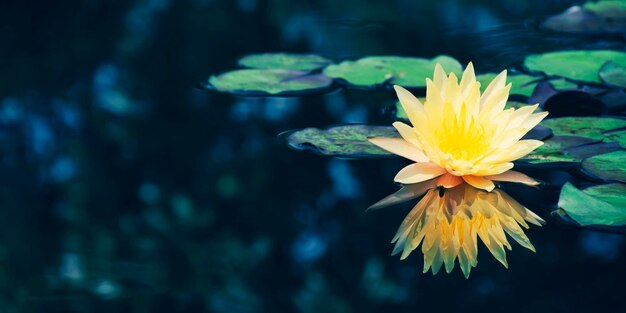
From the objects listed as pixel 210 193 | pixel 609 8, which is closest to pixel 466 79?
pixel 210 193

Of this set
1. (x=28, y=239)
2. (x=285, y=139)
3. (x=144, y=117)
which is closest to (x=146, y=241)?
(x=28, y=239)

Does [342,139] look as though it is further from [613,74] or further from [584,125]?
[613,74]

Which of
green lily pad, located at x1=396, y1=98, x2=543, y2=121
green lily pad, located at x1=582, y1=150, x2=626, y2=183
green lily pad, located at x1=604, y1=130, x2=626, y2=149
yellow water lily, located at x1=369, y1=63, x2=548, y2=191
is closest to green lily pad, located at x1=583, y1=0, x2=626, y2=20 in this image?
green lily pad, located at x1=396, y1=98, x2=543, y2=121

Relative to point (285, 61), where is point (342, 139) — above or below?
below

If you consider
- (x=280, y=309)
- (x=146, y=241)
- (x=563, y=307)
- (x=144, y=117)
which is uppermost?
(x=144, y=117)

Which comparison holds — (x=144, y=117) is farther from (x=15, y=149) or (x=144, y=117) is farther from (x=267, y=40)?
(x=267, y=40)

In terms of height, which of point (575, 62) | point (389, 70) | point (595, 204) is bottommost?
point (595, 204)
